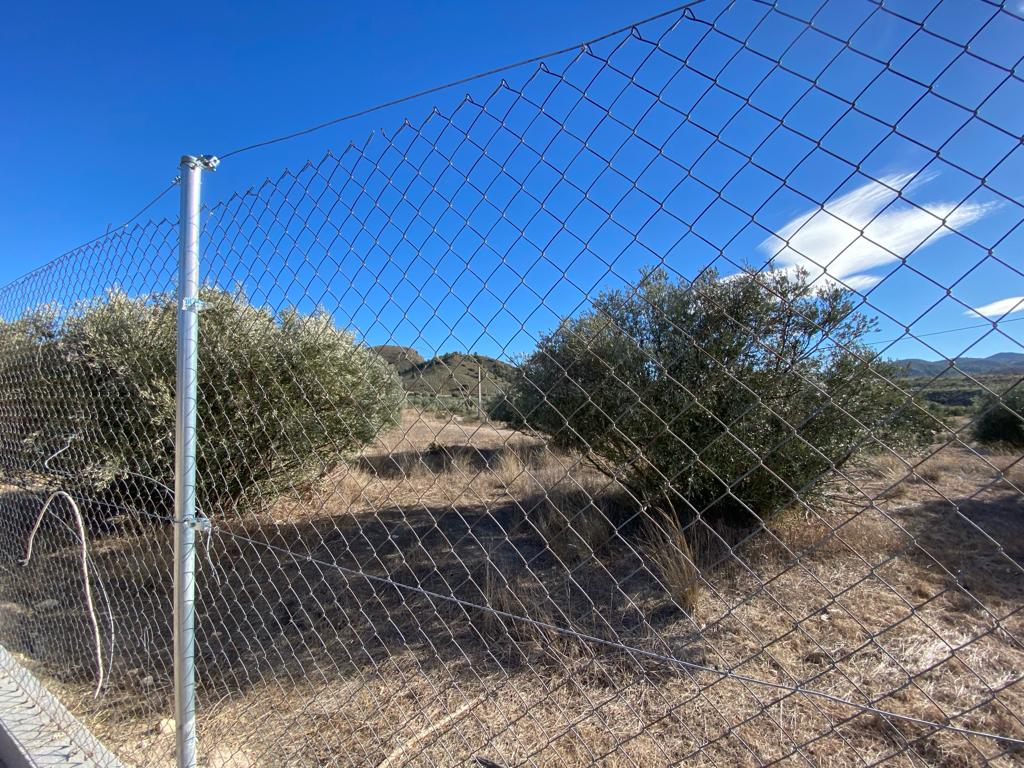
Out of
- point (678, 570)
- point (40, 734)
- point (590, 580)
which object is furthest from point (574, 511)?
point (40, 734)

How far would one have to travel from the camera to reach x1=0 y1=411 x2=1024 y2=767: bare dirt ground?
218 cm

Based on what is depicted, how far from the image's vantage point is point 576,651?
288 cm

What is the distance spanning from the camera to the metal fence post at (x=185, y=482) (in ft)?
6.02

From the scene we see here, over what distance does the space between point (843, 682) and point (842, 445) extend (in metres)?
1.64

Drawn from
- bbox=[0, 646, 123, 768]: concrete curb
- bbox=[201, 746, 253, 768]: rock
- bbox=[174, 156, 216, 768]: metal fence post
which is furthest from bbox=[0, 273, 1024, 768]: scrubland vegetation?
bbox=[174, 156, 216, 768]: metal fence post

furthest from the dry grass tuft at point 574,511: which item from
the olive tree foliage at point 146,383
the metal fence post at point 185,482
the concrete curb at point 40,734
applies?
the concrete curb at point 40,734

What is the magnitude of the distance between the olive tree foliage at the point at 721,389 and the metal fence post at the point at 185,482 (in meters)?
1.37

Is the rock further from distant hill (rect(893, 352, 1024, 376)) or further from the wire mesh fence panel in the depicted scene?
distant hill (rect(893, 352, 1024, 376))

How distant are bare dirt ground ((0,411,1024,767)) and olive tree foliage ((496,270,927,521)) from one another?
16.2 inches

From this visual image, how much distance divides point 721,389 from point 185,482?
296 cm

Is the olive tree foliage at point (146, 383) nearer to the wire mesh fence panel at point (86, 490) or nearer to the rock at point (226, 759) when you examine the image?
the wire mesh fence panel at point (86, 490)

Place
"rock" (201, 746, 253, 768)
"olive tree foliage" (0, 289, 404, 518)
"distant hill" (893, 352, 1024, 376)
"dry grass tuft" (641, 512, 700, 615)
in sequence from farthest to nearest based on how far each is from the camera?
"olive tree foliage" (0, 289, 404, 518)
"dry grass tuft" (641, 512, 700, 615)
"rock" (201, 746, 253, 768)
"distant hill" (893, 352, 1024, 376)

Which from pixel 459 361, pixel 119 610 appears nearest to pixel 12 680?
pixel 119 610

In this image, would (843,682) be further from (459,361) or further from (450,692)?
(459,361)
